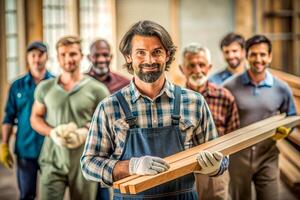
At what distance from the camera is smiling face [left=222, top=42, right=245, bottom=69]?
2.56m

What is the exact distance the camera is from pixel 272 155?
7.35 feet

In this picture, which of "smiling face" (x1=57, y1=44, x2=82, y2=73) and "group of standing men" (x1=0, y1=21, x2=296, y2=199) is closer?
"group of standing men" (x1=0, y1=21, x2=296, y2=199)

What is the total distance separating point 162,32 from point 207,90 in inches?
25.6

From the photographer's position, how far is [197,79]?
2117 mm

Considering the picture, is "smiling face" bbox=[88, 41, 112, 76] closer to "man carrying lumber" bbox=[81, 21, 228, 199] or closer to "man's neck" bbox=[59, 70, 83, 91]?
"man's neck" bbox=[59, 70, 83, 91]

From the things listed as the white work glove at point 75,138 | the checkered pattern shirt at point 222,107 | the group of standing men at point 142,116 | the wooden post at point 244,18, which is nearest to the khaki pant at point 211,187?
the group of standing men at point 142,116

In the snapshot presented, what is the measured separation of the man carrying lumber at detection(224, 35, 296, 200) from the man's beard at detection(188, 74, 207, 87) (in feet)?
0.58

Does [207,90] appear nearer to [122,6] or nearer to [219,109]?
[219,109]

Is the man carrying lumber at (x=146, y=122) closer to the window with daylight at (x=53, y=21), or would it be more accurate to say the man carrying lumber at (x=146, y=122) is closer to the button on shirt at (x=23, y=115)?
the button on shirt at (x=23, y=115)

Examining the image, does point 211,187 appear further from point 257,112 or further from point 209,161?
point 209,161

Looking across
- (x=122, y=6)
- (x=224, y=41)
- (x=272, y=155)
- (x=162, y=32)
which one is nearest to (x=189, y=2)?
(x=122, y=6)

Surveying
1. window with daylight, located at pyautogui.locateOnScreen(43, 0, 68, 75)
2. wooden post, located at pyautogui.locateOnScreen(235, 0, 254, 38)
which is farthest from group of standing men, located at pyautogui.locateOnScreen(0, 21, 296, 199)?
wooden post, located at pyautogui.locateOnScreen(235, 0, 254, 38)

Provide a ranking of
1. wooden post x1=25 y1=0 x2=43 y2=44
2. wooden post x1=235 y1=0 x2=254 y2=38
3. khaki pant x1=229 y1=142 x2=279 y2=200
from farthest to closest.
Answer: wooden post x1=235 y1=0 x2=254 y2=38 < wooden post x1=25 y1=0 x2=43 y2=44 < khaki pant x1=229 y1=142 x2=279 y2=200

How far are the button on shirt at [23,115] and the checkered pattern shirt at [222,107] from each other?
2.16 ft
